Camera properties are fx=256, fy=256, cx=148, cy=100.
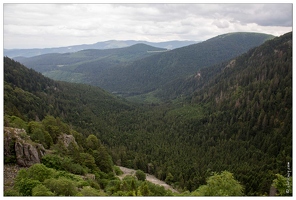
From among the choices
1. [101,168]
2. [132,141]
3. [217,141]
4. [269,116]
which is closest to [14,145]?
[101,168]

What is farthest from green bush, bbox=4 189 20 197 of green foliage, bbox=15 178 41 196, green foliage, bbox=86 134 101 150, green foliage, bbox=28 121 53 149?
green foliage, bbox=86 134 101 150

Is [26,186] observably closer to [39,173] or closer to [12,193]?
[12,193]

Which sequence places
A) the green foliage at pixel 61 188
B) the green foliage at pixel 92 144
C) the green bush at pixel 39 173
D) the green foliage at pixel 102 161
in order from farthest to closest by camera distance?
1. the green foliage at pixel 92 144
2. the green foliage at pixel 102 161
3. the green bush at pixel 39 173
4. the green foliage at pixel 61 188

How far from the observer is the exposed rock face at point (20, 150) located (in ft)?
220

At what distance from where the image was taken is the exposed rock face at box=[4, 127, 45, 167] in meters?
66.9

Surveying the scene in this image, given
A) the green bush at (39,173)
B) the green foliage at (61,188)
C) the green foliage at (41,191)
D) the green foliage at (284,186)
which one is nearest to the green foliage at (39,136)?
the green bush at (39,173)

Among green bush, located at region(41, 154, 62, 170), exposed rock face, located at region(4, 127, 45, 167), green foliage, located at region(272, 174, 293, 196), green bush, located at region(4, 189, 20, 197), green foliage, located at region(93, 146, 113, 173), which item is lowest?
green foliage, located at region(93, 146, 113, 173)

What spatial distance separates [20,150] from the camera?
6775cm

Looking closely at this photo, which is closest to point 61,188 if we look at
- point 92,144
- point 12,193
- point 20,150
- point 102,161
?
point 12,193

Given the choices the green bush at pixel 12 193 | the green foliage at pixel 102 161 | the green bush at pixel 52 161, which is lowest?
the green foliage at pixel 102 161

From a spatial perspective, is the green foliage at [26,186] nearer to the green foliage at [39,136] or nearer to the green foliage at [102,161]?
the green foliage at [39,136]

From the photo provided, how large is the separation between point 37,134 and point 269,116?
144524 mm

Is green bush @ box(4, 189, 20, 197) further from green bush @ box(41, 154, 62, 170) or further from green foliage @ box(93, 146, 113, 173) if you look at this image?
green foliage @ box(93, 146, 113, 173)

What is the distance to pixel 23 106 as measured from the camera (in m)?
146
